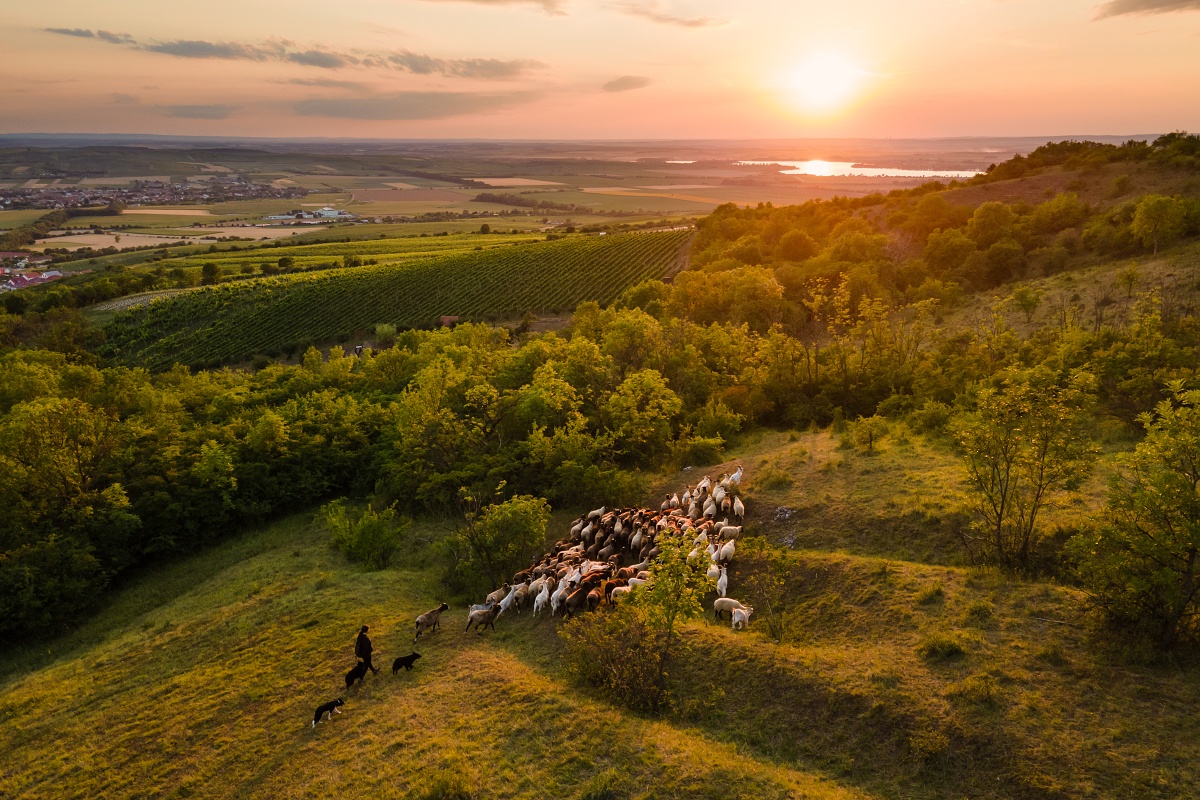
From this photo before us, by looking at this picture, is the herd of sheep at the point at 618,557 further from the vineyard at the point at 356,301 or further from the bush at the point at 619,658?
the vineyard at the point at 356,301

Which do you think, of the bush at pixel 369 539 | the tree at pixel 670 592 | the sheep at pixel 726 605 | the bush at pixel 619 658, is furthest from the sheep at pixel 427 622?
the bush at pixel 369 539

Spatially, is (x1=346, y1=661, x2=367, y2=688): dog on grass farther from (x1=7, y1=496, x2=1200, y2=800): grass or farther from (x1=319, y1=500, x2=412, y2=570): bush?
(x1=319, y1=500, x2=412, y2=570): bush

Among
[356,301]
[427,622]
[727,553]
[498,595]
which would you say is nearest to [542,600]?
[498,595]

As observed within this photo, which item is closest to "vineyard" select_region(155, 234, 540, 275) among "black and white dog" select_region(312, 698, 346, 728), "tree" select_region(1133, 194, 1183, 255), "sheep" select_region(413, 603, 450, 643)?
"tree" select_region(1133, 194, 1183, 255)

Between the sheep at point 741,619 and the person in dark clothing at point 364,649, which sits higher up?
the sheep at point 741,619

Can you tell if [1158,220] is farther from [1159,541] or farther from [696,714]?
[696,714]
